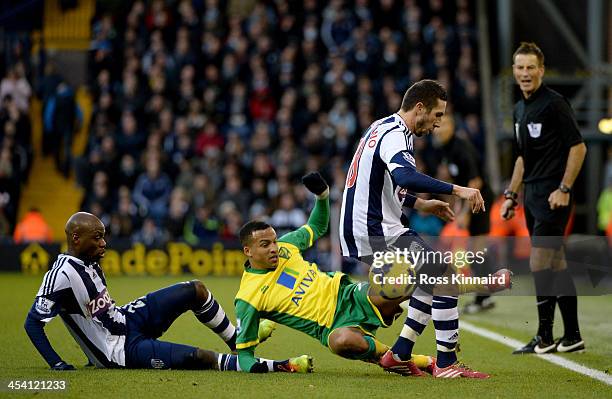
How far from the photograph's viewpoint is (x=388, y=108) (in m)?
18.5

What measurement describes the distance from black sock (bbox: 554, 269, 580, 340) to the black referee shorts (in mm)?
266

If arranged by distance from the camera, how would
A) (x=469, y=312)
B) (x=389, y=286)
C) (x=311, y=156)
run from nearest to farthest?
(x=389, y=286)
(x=469, y=312)
(x=311, y=156)

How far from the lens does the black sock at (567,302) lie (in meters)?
8.00

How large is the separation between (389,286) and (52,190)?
583 inches

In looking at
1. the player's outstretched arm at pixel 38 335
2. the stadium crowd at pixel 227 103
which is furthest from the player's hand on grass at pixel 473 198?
the stadium crowd at pixel 227 103

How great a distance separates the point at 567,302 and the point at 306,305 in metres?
2.27

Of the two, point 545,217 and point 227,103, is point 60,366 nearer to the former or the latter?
point 545,217

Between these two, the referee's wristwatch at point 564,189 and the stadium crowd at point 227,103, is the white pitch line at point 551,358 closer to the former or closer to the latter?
the referee's wristwatch at point 564,189

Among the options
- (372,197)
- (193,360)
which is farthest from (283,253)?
(193,360)

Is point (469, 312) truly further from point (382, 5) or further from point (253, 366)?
point (382, 5)

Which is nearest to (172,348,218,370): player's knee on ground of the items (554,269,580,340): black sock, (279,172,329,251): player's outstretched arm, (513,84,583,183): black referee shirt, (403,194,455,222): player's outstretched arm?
(279,172,329,251): player's outstretched arm

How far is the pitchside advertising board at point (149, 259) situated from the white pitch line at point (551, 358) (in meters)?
6.98

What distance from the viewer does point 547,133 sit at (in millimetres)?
8070

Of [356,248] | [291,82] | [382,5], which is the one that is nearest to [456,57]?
[382,5]
